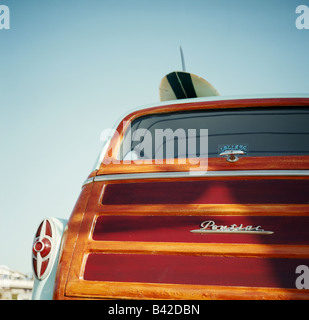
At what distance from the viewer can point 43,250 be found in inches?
83.0

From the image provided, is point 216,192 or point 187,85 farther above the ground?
point 187,85

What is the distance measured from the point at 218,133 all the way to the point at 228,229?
4.39 ft

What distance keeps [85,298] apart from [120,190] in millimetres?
630

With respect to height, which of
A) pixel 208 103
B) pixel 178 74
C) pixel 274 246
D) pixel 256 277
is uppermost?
pixel 178 74

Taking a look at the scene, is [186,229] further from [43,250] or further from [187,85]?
[187,85]

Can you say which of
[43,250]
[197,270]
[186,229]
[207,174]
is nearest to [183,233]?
[186,229]

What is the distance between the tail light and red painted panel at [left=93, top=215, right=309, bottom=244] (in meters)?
0.32

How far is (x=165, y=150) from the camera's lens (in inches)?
128

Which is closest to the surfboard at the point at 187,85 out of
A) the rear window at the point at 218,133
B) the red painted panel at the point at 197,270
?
the rear window at the point at 218,133

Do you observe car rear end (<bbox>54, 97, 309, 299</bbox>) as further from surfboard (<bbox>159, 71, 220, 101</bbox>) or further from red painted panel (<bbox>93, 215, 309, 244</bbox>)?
surfboard (<bbox>159, 71, 220, 101</bbox>)

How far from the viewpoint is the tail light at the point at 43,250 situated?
2066 mm

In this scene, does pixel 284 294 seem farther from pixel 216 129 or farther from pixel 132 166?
pixel 216 129

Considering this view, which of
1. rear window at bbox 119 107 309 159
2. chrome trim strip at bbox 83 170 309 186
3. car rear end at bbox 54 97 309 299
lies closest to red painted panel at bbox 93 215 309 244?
car rear end at bbox 54 97 309 299
